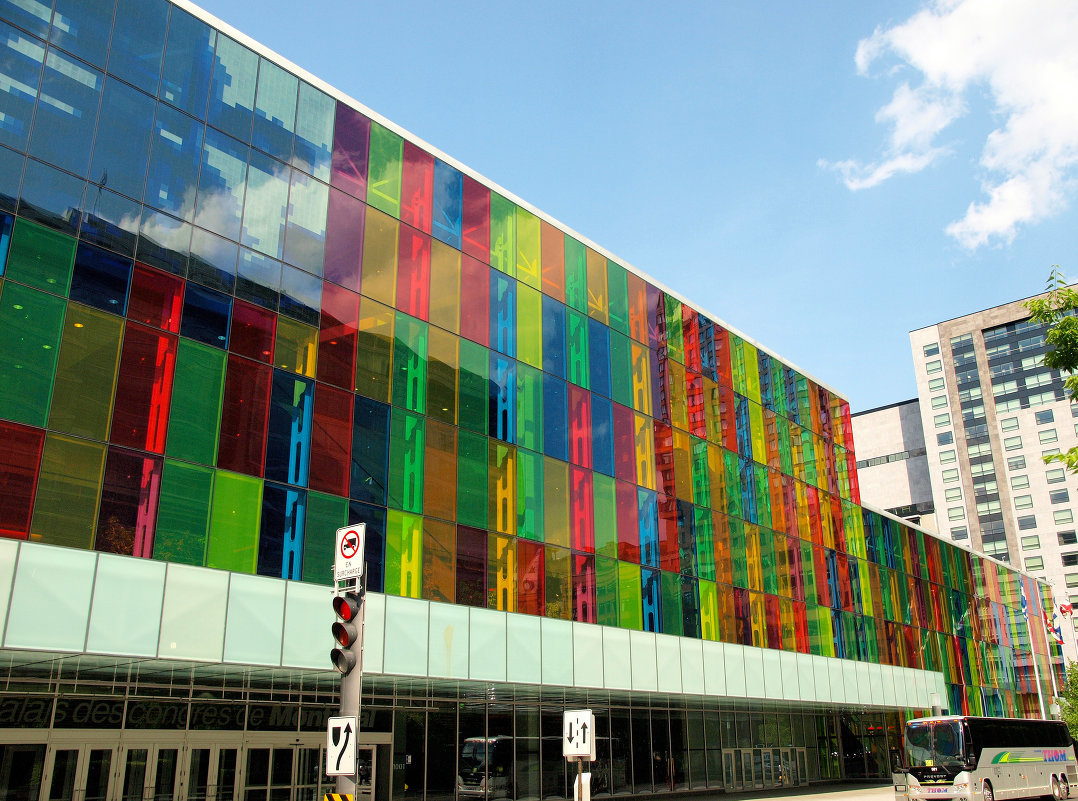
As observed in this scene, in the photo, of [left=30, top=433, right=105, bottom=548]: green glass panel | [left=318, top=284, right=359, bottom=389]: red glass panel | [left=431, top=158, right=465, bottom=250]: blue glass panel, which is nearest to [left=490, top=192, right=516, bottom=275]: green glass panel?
[left=431, top=158, right=465, bottom=250]: blue glass panel

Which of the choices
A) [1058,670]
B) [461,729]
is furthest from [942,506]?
[461,729]

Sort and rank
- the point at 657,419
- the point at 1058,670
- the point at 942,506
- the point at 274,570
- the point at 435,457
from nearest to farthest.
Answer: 1. the point at 274,570
2. the point at 435,457
3. the point at 657,419
4. the point at 1058,670
5. the point at 942,506

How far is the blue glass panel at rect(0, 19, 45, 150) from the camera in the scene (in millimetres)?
20938

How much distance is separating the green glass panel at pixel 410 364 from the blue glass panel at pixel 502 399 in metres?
2.98

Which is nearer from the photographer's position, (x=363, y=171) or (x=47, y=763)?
(x=47, y=763)

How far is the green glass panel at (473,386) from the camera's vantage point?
30.0 metres

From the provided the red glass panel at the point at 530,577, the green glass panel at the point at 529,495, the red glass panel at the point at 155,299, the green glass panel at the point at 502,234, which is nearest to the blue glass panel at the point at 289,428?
the red glass panel at the point at 155,299

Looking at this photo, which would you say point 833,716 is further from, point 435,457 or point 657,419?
point 435,457

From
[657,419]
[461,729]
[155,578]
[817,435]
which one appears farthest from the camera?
[817,435]

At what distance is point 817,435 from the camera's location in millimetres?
50625

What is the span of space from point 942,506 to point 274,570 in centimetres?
10676

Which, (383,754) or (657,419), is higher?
(657,419)

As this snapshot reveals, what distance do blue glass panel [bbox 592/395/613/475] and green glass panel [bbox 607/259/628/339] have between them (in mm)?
3684

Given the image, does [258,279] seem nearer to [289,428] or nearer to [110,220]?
[110,220]
